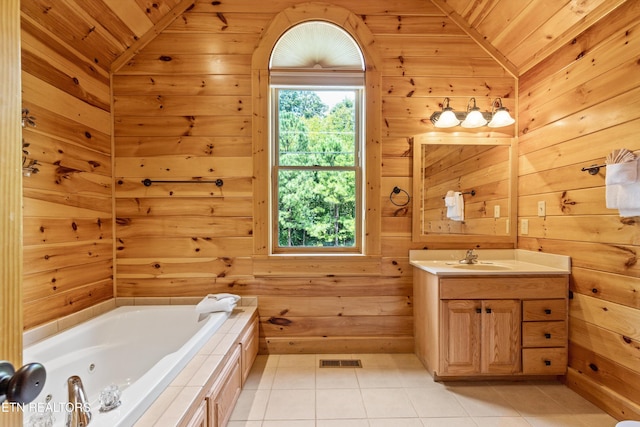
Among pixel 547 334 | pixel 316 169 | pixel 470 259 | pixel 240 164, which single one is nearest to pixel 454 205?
pixel 470 259

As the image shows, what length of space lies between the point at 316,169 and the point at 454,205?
4.00 feet

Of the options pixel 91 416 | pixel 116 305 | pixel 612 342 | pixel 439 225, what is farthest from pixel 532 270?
pixel 116 305

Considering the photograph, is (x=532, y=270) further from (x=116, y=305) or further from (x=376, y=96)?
(x=116, y=305)

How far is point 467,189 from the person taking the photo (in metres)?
2.45

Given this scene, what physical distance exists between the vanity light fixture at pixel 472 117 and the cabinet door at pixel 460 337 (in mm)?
1392

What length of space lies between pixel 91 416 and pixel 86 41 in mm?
→ 2303

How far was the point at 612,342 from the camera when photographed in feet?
5.56

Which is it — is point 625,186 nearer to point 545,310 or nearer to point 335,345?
point 545,310

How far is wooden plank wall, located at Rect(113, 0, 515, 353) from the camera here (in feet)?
7.67

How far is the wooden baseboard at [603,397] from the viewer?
5.22 ft

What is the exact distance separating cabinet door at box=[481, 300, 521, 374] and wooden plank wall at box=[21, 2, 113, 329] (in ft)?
9.14

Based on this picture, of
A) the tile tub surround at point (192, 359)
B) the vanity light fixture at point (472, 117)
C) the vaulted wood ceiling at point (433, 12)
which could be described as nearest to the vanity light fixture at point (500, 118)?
the vanity light fixture at point (472, 117)

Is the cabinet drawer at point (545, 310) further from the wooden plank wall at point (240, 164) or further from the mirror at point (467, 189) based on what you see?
the wooden plank wall at point (240, 164)

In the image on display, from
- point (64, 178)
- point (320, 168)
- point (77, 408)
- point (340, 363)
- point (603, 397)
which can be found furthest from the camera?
point (320, 168)
